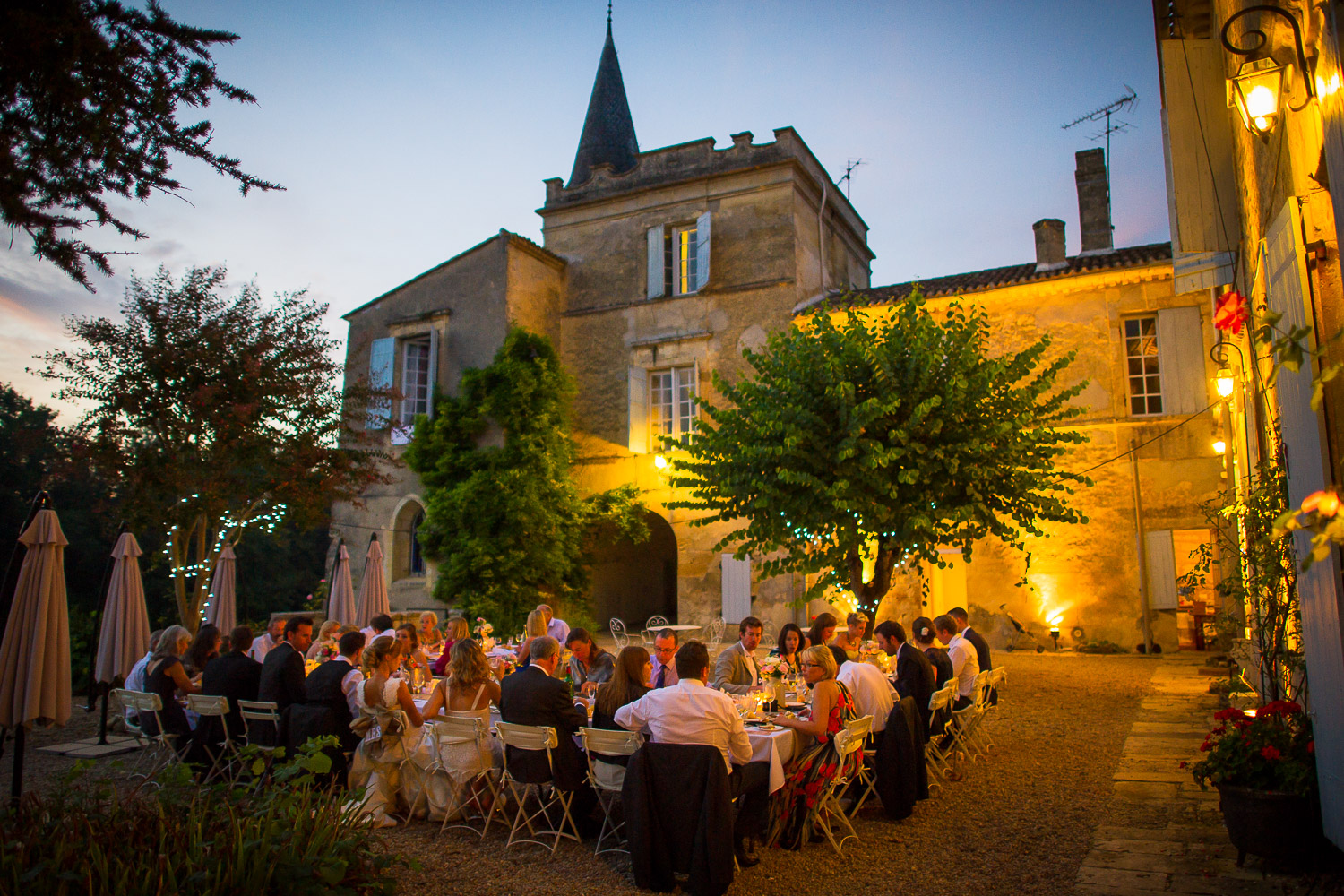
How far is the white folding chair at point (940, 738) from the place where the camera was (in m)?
6.61

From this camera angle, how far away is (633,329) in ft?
62.0

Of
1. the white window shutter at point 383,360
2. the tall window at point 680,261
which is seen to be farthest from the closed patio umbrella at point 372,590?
the tall window at point 680,261

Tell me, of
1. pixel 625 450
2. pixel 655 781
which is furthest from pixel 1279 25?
pixel 625 450

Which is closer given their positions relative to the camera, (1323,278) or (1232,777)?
(1323,278)

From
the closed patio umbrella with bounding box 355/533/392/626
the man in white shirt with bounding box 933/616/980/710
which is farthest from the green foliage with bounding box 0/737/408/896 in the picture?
the closed patio umbrella with bounding box 355/533/392/626

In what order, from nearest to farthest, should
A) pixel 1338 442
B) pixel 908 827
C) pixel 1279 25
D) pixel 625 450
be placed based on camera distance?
pixel 1338 442, pixel 1279 25, pixel 908 827, pixel 625 450

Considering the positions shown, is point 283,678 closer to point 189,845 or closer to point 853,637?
point 189,845

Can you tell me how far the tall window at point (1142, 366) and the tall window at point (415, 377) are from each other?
46.3 ft

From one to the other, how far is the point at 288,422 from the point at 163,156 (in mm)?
9134

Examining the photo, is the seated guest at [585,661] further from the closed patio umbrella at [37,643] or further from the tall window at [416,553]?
the tall window at [416,553]

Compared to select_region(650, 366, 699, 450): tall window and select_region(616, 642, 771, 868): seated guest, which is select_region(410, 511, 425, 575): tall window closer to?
select_region(650, 366, 699, 450): tall window

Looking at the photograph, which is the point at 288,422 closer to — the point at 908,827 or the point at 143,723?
the point at 143,723

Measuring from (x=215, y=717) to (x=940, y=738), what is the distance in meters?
5.67

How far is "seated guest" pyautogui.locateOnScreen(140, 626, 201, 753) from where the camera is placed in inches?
265
